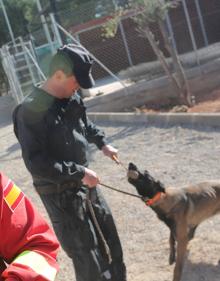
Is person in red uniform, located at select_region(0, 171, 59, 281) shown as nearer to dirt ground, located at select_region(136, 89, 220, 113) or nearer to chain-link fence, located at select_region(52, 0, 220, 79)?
dirt ground, located at select_region(136, 89, 220, 113)

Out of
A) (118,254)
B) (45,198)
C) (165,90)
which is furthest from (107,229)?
(165,90)

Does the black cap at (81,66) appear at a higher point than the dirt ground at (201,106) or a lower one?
higher

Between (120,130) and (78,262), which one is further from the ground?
(78,262)

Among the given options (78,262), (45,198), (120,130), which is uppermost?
(45,198)

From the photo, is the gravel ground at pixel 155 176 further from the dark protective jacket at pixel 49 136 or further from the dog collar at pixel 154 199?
the dark protective jacket at pixel 49 136

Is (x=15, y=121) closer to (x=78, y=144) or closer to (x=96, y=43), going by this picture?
(x=78, y=144)

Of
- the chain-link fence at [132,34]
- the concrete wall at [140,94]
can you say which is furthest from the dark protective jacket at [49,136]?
the chain-link fence at [132,34]

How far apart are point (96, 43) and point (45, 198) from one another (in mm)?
17439

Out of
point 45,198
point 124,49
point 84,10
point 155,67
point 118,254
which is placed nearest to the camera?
point 45,198

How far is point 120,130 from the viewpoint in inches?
416

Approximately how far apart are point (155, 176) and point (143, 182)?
3041 millimetres

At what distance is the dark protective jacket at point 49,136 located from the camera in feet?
10.8

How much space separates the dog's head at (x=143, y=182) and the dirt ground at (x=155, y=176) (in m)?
0.80

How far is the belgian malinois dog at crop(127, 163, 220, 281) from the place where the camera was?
4086mm
